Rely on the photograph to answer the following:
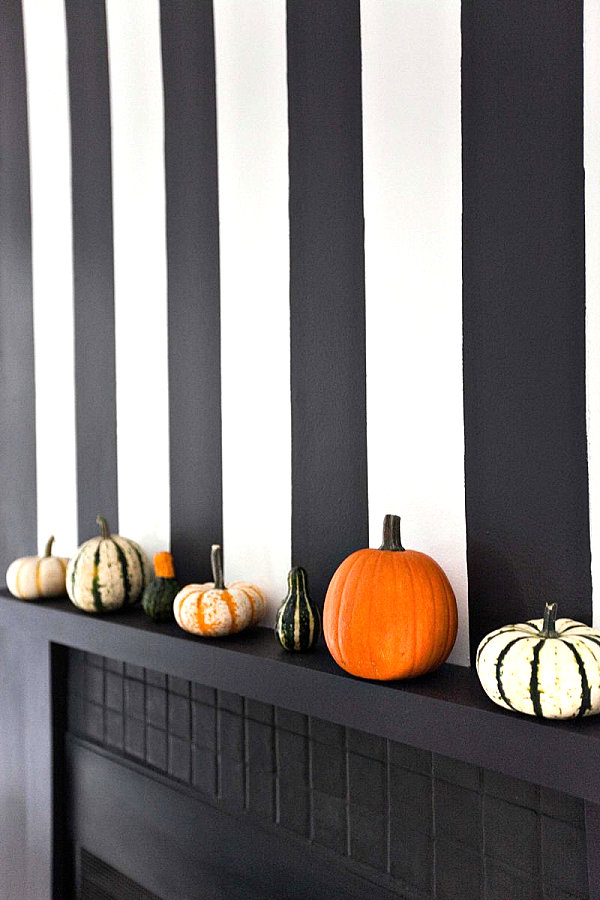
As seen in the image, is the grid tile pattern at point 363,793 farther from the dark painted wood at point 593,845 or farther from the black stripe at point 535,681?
the black stripe at point 535,681

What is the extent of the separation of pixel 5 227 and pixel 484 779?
1783 mm

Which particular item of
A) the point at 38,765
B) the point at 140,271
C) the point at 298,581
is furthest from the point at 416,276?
the point at 38,765

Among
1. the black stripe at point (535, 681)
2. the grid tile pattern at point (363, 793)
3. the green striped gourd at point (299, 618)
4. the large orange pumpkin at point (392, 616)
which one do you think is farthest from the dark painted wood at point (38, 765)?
the black stripe at point (535, 681)

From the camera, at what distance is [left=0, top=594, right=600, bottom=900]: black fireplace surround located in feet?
3.37

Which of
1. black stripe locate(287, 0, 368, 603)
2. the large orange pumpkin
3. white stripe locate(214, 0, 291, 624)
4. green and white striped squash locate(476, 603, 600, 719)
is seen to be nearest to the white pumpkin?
white stripe locate(214, 0, 291, 624)

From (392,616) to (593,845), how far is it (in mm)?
357

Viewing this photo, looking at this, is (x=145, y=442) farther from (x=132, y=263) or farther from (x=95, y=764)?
(x=95, y=764)

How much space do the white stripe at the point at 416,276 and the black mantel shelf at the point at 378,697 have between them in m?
0.16

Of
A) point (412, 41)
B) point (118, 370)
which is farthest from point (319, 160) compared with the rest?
point (118, 370)

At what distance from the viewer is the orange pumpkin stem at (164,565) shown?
1.54 metres

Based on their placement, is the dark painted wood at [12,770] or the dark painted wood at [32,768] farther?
the dark painted wood at [12,770]

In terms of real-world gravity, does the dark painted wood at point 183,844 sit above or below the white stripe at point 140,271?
below

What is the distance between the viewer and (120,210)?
181 cm

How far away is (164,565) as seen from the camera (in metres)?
1.55
